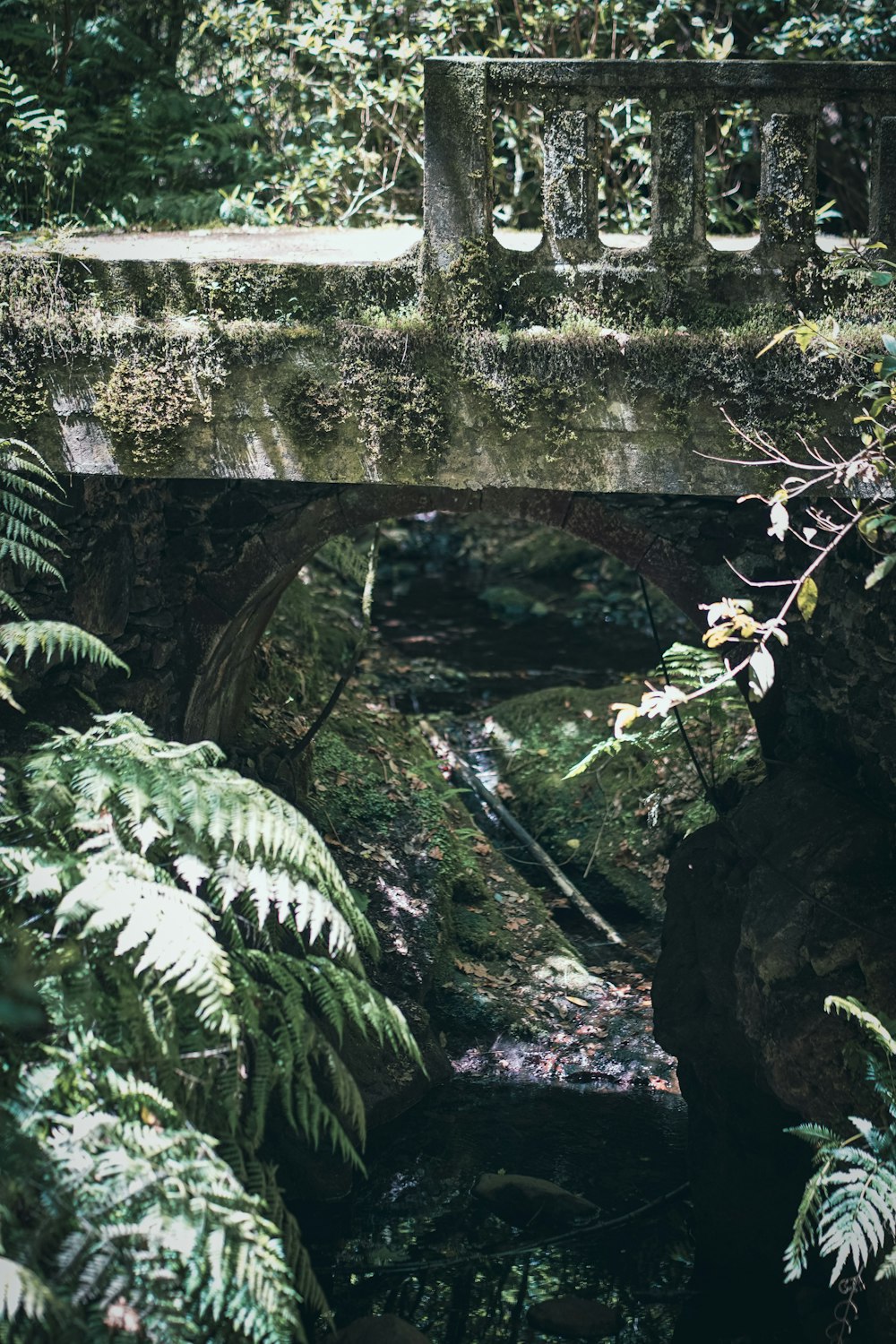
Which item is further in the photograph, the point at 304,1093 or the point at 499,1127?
the point at 499,1127

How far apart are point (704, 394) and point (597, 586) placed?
8.94 meters

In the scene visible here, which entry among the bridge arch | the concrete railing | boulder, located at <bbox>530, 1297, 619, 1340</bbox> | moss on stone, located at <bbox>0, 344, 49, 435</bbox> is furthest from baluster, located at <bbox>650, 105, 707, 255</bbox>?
boulder, located at <bbox>530, 1297, 619, 1340</bbox>

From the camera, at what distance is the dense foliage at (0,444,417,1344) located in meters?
2.12

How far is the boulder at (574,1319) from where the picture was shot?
453 cm

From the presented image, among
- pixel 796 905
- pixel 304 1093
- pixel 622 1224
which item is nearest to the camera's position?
pixel 304 1093

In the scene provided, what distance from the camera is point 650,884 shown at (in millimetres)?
7777

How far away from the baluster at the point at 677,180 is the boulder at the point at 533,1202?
3.90 metres

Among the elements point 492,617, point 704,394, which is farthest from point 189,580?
point 492,617

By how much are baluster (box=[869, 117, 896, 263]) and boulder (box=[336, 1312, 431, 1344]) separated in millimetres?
3848

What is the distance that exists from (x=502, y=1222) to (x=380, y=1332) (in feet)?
3.75

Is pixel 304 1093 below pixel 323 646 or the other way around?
the other way around

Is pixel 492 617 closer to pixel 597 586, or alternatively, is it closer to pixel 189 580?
pixel 597 586

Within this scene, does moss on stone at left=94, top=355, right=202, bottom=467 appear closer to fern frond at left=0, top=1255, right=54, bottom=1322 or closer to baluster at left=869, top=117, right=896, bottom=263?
baluster at left=869, top=117, right=896, bottom=263

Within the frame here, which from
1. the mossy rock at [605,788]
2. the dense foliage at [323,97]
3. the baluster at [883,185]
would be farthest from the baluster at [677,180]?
the mossy rock at [605,788]
